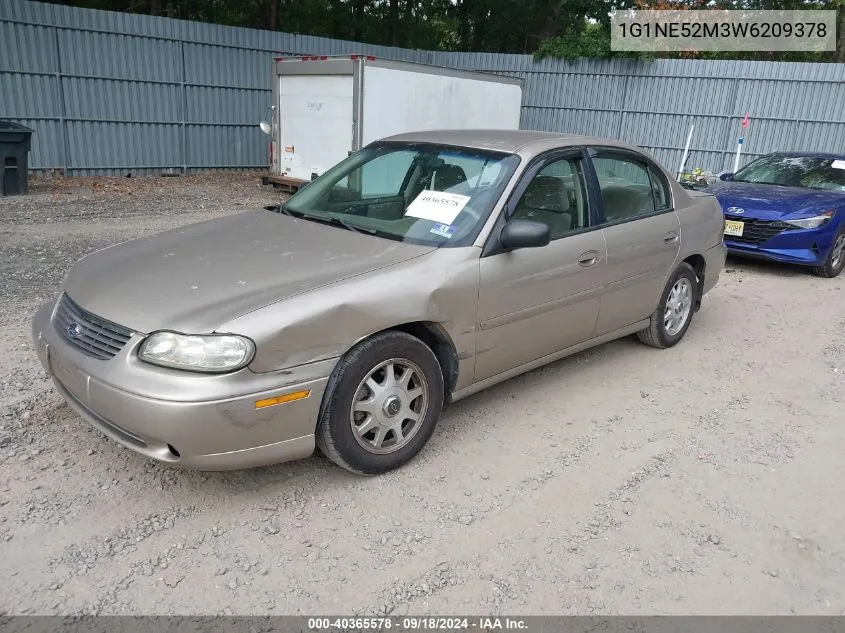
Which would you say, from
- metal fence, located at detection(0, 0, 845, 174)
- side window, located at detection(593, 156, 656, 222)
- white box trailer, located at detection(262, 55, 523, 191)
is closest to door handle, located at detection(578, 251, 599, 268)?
side window, located at detection(593, 156, 656, 222)

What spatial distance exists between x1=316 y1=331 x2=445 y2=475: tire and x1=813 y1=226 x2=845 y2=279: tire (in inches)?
262

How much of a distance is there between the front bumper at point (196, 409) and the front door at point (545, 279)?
1.08 metres

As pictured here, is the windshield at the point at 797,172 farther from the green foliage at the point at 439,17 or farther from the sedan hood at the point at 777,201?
the green foliage at the point at 439,17

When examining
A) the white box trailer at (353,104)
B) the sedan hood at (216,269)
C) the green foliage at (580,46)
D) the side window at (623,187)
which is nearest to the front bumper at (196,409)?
the sedan hood at (216,269)

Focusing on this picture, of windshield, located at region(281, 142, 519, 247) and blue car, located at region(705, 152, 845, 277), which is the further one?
blue car, located at region(705, 152, 845, 277)

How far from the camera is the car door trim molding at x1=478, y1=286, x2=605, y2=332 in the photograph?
3.74 metres

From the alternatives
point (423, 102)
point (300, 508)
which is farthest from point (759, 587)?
point (423, 102)

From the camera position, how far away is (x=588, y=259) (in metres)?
4.28

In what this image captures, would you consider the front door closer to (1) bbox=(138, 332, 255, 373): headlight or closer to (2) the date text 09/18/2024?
(1) bbox=(138, 332, 255, 373): headlight

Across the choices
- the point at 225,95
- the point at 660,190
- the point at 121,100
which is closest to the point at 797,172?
the point at 660,190

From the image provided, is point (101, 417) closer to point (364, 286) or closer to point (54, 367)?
point (54, 367)

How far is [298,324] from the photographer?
292 cm

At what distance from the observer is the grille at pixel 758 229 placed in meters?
7.97

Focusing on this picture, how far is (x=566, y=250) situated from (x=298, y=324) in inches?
74.1
